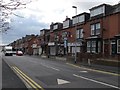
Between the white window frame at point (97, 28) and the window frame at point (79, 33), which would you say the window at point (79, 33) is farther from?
the white window frame at point (97, 28)

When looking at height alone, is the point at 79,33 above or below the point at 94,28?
below

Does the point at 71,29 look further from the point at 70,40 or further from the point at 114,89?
the point at 114,89

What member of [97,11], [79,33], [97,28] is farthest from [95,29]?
[79,33]

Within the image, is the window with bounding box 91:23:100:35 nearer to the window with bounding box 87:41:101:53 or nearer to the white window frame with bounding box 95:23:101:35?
the white window frame with bounding box 95:23:101:35

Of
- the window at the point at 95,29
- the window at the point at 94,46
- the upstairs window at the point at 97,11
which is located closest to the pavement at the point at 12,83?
the window at the point at 94,46

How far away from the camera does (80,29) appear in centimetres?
5322

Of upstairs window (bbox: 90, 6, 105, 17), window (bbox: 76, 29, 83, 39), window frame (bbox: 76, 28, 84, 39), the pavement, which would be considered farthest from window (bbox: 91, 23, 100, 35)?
the pavement

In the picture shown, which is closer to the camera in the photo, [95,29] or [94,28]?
[95,29]

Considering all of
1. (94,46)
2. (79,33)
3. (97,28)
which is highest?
(97,28)

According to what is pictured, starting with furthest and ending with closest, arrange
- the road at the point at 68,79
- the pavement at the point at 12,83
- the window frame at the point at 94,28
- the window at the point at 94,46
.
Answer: the window frame at the point at 94,28 → the window at the point at 94,46 → the road at the point at 68,79 → the pavement at the point at 12,83

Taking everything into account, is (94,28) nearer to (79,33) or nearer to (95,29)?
(95,29)

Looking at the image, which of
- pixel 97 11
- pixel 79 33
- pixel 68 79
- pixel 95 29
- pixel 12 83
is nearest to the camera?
pixel 12 83

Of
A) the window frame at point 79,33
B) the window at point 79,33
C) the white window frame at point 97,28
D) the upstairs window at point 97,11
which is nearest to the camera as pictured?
the white window frame at point 97,28

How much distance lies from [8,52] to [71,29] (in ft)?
99.0
